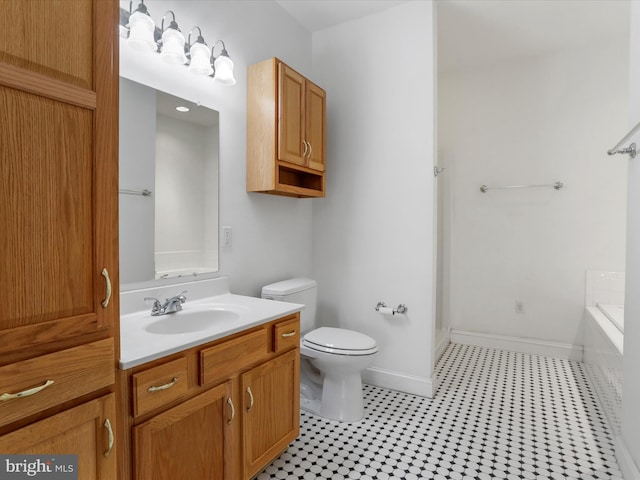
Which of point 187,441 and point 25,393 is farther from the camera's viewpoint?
point 187,441

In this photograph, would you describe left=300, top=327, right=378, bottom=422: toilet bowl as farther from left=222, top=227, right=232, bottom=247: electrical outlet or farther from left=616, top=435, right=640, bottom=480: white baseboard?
left=616, top=435, right=640, bottom=480: white baseboard

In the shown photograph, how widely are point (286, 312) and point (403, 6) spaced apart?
2.24 metres

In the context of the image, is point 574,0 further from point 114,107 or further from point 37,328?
point 37,328

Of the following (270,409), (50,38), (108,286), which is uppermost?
(50,38)

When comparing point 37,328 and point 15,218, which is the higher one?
point 15,218

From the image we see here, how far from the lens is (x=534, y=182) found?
3.26m

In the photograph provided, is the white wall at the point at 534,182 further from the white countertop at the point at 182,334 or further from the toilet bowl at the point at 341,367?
the white countertop at the point at 182,334

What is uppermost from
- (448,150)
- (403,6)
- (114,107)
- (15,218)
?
(403,6)

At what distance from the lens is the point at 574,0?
246 cm

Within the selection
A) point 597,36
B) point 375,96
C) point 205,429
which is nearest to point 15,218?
point 205,429

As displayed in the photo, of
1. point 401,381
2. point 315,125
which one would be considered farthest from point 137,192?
point 401,381

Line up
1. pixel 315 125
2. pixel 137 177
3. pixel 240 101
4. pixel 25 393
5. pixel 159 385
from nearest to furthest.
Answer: pixel 25 393
pixel 159 385
pixel 137 177
pixel 240 101
pixel 315 125

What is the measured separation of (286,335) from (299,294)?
0.67m

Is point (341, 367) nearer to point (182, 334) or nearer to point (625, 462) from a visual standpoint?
point (182, 334)
